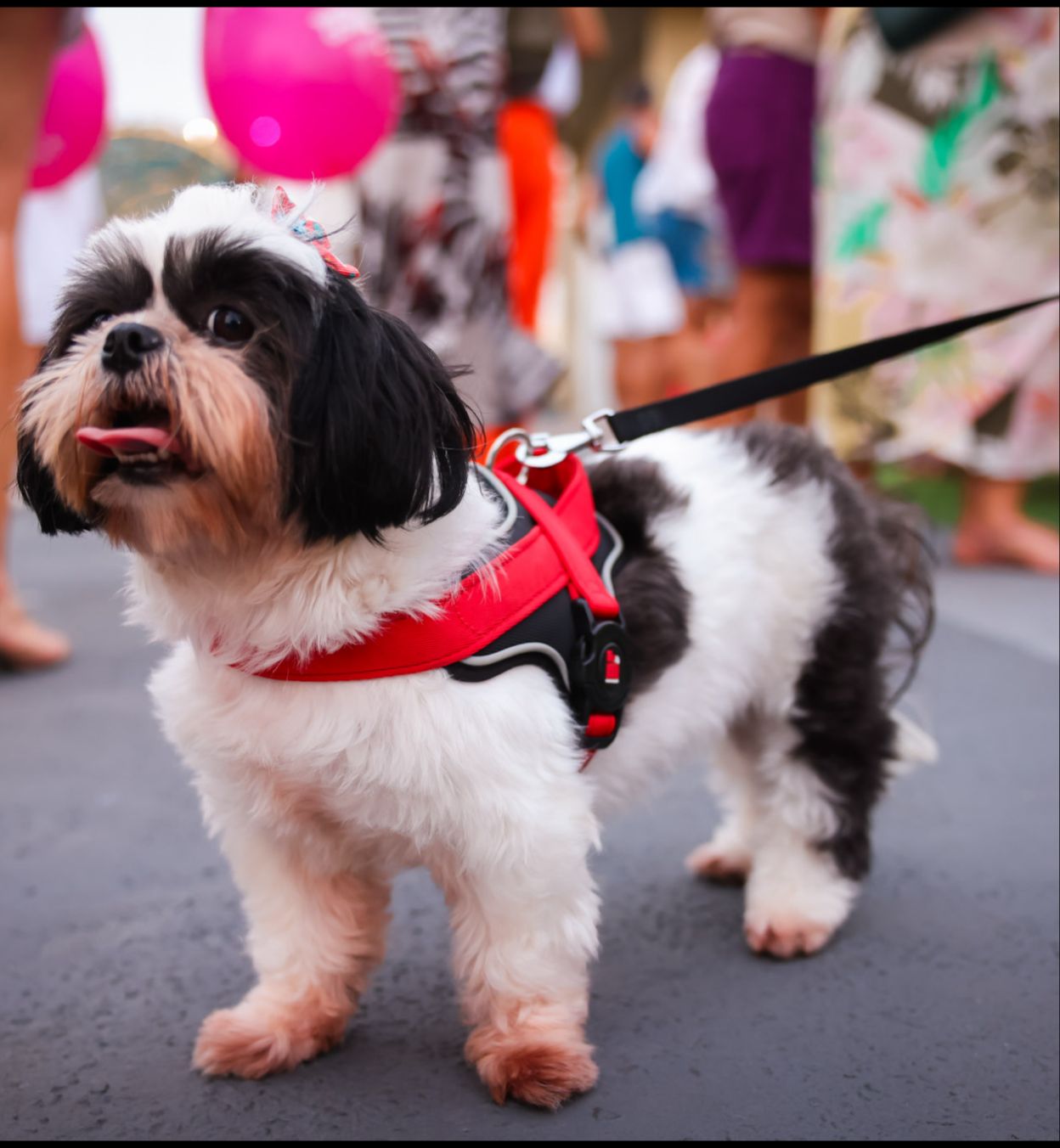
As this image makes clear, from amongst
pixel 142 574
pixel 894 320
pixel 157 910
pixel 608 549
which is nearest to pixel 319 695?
pixel 142 574

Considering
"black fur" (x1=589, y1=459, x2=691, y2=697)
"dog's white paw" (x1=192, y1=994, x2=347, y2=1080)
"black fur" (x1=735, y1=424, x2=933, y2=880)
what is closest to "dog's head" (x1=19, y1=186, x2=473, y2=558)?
"black fur" (x1=589, y1=459, x2=691, y2=697)

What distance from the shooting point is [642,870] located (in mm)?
2379

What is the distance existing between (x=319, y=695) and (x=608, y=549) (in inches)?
21.3

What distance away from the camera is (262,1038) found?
168 cm

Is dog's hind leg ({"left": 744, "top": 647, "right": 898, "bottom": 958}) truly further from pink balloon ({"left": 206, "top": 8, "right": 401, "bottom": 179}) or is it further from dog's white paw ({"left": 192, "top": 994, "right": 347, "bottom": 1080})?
pink balloon ({"left": 206, "top": 8, "right": 401, "bottom": 179})

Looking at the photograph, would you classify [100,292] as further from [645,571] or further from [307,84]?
[307,84]

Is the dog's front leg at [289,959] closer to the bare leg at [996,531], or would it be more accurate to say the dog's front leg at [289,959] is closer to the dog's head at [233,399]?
the dog's head at [233,399]

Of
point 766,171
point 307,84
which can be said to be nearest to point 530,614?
point 766,171

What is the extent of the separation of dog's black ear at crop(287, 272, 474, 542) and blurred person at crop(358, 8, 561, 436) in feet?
8.94

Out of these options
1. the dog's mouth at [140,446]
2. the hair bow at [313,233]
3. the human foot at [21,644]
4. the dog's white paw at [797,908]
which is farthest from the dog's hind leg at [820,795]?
the human foot at [21,644]

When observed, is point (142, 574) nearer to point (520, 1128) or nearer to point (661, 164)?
point (520, 1128)

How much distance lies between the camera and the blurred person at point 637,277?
7.37m

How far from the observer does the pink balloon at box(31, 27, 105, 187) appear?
15.8 feet

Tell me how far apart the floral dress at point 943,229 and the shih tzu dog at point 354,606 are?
2110mm
